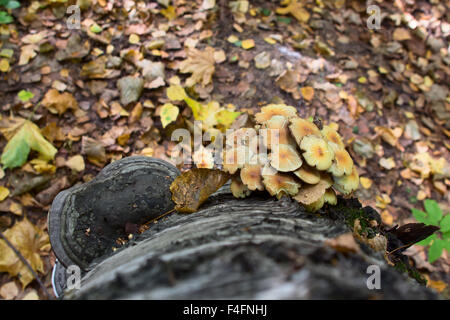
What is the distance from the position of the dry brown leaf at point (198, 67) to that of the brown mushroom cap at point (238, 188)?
2067mm

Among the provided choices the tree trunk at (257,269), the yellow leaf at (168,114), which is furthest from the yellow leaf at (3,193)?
the tree trunk at (257,269)

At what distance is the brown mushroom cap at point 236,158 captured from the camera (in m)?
1.63

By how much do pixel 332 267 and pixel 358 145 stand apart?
9.89 feet

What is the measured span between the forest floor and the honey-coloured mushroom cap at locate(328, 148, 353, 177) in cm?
197

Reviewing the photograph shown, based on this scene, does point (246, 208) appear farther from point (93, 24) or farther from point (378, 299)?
point (93, 24)

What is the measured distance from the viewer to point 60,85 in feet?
11.0

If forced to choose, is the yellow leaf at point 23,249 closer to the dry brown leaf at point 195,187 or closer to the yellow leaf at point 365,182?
the dry brown leaf at point 195,187

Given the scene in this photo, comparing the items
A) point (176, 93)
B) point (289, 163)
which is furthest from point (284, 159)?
point (176, 93)

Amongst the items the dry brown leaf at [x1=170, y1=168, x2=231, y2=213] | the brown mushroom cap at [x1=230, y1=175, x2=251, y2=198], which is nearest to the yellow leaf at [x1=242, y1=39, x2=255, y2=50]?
the dry brown leaf at [x1=170, y1=168, x2=231, y2=213]

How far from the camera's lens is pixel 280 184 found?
160cm

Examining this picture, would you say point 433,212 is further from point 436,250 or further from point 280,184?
point 280,184

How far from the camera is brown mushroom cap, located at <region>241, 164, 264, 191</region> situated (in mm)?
1610

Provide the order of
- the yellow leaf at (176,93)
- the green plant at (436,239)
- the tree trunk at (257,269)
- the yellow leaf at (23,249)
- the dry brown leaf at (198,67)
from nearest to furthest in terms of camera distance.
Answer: the tree trunk at (257,269), the green plant at (436,239), the yellow leaf at (23,249), the yellow leaf at (176,93), the dry brown leaf at (198,67)

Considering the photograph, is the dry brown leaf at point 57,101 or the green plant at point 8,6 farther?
the green plant at point 8,6
